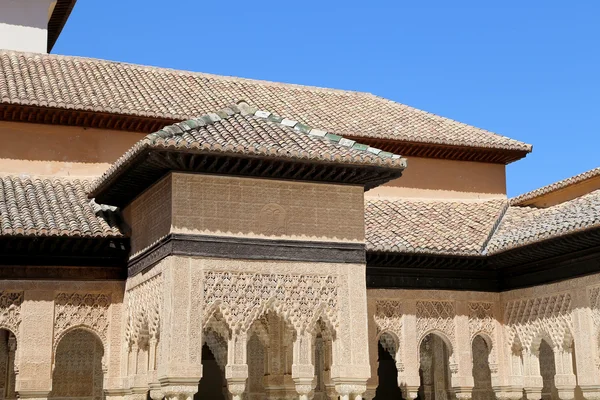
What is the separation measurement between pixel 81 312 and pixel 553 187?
6.45 meters

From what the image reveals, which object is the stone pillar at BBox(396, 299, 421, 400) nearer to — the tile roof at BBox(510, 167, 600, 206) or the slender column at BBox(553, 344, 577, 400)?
the slender column at BBox(553, 344, 577, 400)

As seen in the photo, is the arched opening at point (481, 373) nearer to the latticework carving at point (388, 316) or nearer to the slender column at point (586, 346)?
the latticework carving at point (388, 316)

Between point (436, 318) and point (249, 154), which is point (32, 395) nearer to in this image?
point (249, 154)

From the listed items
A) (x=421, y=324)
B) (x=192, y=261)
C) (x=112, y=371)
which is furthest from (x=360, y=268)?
(x=112, y=371)

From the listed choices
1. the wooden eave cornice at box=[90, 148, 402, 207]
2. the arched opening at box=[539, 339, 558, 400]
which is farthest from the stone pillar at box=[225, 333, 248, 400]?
the arched opening at box=[539, 339, 558, 400]

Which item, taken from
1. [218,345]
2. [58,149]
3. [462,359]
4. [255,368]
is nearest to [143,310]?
[218,345]

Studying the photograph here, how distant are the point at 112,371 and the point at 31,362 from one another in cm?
90

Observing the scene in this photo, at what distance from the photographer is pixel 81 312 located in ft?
32.9

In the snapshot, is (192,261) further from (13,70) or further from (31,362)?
(13,70)

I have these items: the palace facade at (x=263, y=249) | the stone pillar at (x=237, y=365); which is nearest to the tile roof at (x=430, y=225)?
the palace facade at (x=263, y=249)

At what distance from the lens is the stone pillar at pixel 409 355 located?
10.9m

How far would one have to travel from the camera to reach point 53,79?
12414 millimetres

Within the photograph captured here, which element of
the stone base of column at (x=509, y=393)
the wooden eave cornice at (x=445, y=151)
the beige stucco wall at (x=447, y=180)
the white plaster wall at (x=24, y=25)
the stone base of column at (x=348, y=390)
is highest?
the white plaster wall at (x=24, y=25)

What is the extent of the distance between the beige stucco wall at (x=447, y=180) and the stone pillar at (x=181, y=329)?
16.5 feet
